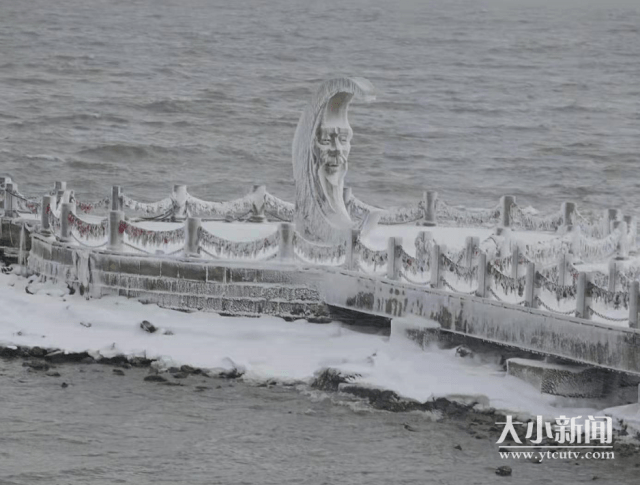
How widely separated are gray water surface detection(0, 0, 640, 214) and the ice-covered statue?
82.5 ft

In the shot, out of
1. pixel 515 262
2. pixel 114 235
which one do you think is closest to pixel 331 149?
pixel 114 235

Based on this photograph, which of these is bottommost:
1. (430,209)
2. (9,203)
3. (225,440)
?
(225,440)

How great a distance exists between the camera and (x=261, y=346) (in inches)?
1102

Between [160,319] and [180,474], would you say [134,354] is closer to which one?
[160,319]

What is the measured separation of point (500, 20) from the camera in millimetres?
111938

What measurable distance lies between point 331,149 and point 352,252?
249cm

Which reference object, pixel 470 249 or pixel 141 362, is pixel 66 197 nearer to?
pixel 141 362

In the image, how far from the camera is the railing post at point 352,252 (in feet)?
95.6

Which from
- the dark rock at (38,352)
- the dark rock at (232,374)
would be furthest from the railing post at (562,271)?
the dark rock at (38,352)

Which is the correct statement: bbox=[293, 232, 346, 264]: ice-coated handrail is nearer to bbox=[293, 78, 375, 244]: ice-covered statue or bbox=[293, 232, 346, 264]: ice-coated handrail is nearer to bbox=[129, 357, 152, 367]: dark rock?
bbox=[293, 78, 375, 244]: ice-covered statue

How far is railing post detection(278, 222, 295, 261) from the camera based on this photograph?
29.4 meters

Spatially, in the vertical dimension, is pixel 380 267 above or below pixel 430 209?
below

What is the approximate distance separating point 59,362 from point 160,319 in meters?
2.27

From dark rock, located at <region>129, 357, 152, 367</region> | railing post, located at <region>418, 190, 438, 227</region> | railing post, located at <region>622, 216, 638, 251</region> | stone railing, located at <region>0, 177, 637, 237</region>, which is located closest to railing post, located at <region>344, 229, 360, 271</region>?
dark rock, located at <region>129, 357, 152, 367</region>
